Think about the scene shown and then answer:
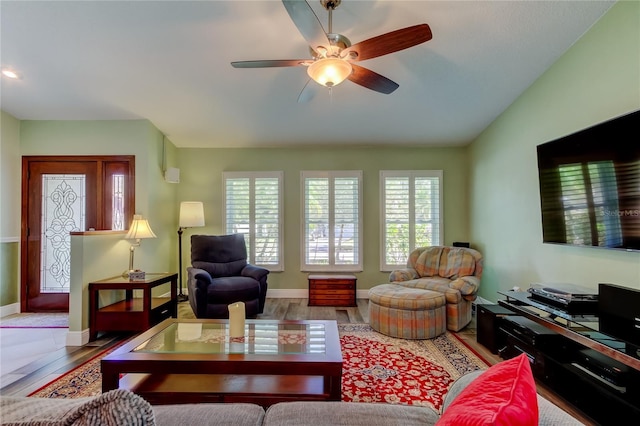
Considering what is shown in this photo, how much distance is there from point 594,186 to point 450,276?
6.15ft

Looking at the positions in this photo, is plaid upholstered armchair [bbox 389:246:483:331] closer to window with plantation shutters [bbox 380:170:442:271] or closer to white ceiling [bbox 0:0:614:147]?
window with plantation shutters [bbox 380:170:442:271]

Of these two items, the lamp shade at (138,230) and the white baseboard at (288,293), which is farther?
the white baseboard at (288,293)

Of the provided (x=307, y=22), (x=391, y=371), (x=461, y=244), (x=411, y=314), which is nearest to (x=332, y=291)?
(x=411, y=314)

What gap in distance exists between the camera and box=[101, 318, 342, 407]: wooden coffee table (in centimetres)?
167

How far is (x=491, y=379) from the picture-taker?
2.40 ft

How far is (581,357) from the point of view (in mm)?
1931

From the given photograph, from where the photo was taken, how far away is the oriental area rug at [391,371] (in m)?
2.05

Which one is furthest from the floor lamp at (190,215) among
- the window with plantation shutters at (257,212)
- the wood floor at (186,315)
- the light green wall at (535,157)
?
the light green wall at (535,157)

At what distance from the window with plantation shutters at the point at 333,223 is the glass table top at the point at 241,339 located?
7.68 ft

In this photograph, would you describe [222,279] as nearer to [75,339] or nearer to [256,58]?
[75,339]

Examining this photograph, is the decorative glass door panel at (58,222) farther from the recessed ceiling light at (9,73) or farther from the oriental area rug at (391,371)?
the oriental area rug at (391,371)

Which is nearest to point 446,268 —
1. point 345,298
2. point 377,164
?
point 345,298

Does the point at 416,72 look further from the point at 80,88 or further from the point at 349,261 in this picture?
the point at 80,88

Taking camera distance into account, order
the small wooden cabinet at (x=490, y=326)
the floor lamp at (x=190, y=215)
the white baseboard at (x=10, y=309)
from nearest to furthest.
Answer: the small wooden cabinet at (x=490, y=326) < the white baseboard at (x=10, y=309) < the floor lamp at (x=190, y=215)
